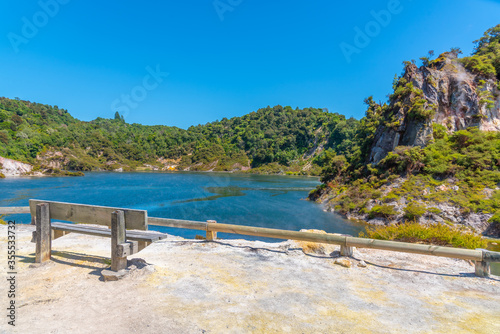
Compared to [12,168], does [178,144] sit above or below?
above

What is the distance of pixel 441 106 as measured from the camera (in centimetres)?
2852

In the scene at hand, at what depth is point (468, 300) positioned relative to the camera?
448cm

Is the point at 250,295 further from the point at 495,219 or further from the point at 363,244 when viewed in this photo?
the point at 495,219

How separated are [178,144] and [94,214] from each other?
17513 cm

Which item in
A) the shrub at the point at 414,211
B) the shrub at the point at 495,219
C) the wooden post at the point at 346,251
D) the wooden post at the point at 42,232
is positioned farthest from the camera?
the shrub at the point at 414,211

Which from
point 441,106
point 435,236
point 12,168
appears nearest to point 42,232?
point 435,236

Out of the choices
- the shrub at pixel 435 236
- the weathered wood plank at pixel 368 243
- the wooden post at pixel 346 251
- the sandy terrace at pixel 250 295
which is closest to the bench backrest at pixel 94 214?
the sandy terrace at pixel 250 295

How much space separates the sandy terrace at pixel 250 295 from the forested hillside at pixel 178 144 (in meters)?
113

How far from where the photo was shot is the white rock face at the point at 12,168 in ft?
237

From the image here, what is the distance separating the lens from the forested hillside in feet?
354

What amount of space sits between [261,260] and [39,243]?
423 centimetres

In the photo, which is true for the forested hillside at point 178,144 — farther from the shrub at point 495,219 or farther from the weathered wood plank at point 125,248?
the weathered wood plank at point 125,248

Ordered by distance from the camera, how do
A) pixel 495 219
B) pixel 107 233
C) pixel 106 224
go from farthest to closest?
pixel 495 219, pixel 107 233, pixel 106 224

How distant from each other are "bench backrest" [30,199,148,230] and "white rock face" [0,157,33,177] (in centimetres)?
8606
